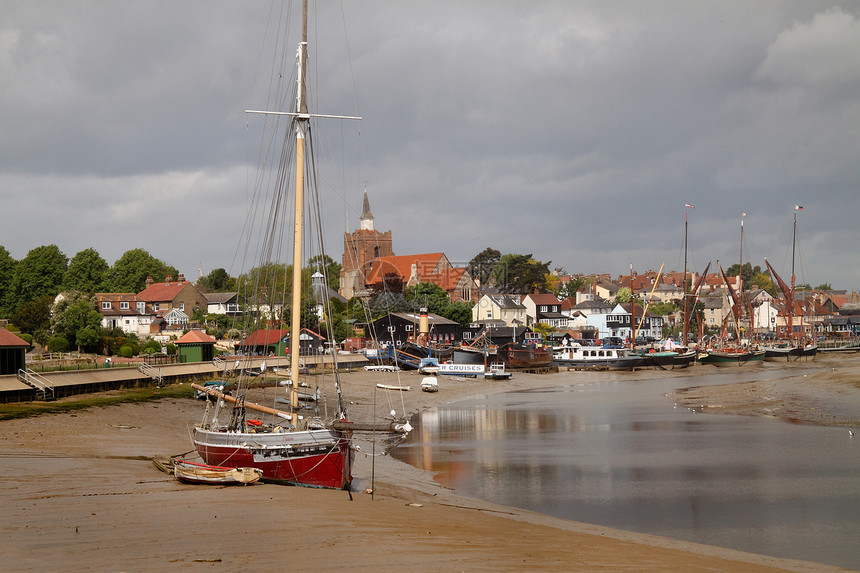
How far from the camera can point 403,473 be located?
1097 inches

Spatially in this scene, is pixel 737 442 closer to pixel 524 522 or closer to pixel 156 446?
pixel 524 522

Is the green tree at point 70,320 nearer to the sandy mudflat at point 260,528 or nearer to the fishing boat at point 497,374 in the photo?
the fishing boat at point 497,374

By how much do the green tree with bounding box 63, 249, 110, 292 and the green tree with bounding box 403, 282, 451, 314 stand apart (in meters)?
51.4

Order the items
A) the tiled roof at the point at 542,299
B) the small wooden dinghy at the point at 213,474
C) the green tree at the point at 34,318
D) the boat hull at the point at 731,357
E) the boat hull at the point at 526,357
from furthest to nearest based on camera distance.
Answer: the tiled roof at the point at 542,299, the boat hull at the point at 731,357, the boat hull at the point at 526,357, the green tree at the point at 34,318, the small wooden dinghy at the point at 213,474

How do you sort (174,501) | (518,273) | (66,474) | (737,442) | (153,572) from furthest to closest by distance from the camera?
(518,273) → (737,442) → (66,474) → (174,501) → (153,572)

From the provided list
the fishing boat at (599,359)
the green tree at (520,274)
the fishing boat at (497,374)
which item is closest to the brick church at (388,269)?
the green tree at (520,274)

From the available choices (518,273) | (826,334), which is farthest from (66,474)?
(826,334)

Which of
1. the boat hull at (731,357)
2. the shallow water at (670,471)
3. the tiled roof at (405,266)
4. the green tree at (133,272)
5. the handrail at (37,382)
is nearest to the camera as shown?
the shallow water at (670,471)

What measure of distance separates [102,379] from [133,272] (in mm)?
99240

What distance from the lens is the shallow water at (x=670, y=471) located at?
2030 centimetres

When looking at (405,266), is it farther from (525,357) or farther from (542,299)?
(525,357)

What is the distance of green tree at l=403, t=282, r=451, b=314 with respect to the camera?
4801 inches

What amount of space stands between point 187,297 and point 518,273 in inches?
3269

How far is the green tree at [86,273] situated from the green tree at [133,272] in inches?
208
